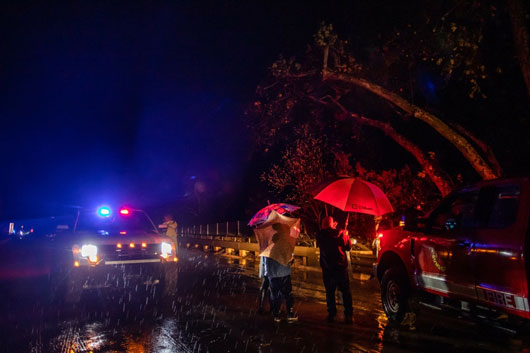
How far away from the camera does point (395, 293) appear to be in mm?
7742

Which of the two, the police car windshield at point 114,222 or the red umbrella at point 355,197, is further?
the police car windshield at point 114,222

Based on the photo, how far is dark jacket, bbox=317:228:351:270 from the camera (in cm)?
769

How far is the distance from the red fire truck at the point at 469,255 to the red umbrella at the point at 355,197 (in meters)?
0.54

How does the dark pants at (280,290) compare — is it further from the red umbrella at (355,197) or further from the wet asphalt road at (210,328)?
the red umbrella at (355,197)

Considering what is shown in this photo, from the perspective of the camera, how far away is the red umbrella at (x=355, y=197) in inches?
324

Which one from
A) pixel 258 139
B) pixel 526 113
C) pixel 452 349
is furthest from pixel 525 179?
pixel 258 139

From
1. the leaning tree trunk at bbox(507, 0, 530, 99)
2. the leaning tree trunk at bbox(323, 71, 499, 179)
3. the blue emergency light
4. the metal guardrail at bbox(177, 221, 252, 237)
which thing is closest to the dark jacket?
the leaning tree trunk at bbox(507, 0, 530, 99)

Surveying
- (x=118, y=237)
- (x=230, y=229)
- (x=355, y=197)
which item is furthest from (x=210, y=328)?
(x=230, y=229)

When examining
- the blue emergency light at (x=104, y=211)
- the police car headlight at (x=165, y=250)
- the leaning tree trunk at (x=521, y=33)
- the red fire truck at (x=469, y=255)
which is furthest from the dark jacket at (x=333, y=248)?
the blue emergency light at (x=104, y=211)

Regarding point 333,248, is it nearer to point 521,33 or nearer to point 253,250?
point 521,33

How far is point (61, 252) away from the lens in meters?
11.1

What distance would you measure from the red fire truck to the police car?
219 inches

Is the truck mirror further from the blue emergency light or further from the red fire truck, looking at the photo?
the blue emergency light

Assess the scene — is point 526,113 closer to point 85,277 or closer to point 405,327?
point 405,327
